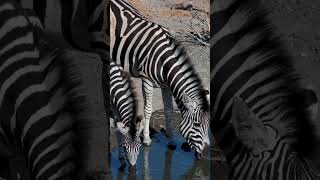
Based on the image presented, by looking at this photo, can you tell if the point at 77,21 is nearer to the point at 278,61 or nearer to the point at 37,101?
the point at 37,101

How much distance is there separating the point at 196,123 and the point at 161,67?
0.82ft

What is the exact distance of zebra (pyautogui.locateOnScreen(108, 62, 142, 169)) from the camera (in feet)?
5.37

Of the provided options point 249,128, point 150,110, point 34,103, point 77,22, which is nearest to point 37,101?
point 34,103

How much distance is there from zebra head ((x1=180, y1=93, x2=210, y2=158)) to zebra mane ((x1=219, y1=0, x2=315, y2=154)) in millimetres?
610

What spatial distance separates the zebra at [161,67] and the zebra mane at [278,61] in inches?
23.2

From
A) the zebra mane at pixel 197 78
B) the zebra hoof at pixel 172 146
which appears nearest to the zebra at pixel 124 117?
the zebra hoof at pixel 172 146

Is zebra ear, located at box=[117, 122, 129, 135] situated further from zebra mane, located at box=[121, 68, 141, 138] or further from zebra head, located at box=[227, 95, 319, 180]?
zebra head, located at box=[227, 95, 319, 180]

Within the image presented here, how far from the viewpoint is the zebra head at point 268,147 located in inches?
35.7

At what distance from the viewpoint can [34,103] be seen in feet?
3.07

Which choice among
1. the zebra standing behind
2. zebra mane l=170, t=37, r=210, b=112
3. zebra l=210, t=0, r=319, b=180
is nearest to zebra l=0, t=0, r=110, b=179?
the zebra standing behind

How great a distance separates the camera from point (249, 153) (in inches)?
37.0

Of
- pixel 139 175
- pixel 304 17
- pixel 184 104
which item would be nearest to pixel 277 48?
pixel 304 17

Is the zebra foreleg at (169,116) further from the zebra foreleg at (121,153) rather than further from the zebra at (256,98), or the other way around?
the zebra at (256,98)

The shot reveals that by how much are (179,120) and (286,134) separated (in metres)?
0.72
